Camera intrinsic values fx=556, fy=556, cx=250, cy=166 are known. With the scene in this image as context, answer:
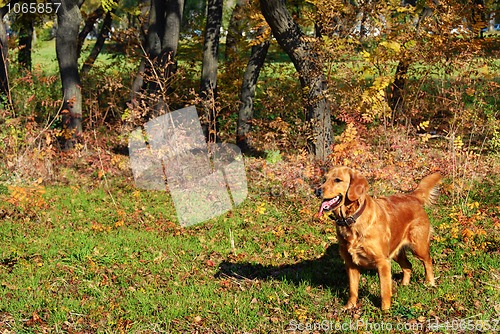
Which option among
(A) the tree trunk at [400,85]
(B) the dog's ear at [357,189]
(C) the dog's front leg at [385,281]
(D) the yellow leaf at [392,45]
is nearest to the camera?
(B) the dog's ear at [357,189]

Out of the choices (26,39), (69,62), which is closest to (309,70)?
(69,62)

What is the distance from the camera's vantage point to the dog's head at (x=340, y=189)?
5336 mm

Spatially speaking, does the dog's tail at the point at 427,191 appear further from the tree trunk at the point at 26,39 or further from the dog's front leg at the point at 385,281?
the tree trunk at the point at 26,39

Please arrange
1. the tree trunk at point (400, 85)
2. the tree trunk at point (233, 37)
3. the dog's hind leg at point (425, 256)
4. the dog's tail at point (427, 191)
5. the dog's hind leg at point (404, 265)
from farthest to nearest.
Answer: the tree trunk at point (233, 37)
the tree trunk at point (400, 85)
the dog's tail at point (427, 191)
the dog's hind leg at point (404, 265)
the dog's hind leg at point (425, 256)

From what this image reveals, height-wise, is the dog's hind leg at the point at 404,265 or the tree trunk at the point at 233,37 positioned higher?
the tree trunk at the point at 233,37

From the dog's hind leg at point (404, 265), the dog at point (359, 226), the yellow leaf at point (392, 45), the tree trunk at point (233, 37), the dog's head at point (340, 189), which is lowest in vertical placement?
the dog's hind leg at point (404, 265)

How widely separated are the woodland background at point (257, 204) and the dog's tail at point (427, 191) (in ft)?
2.81

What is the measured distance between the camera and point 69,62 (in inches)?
515

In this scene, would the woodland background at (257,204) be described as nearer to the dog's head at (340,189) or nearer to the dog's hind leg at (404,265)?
the dog's hind leg at (404,265)

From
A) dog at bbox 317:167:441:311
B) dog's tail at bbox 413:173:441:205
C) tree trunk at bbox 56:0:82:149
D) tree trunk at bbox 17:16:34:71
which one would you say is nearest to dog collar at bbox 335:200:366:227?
dog at bbox 317:167:441:311

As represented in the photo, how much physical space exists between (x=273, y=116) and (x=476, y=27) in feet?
22.3

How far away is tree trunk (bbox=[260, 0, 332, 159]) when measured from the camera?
10562 mm

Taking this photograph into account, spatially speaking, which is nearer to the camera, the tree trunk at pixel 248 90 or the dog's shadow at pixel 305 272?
the dog's shadow at pixel 305 272

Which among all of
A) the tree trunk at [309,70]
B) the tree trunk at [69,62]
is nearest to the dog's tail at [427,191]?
the tree trunk at [309,70]
